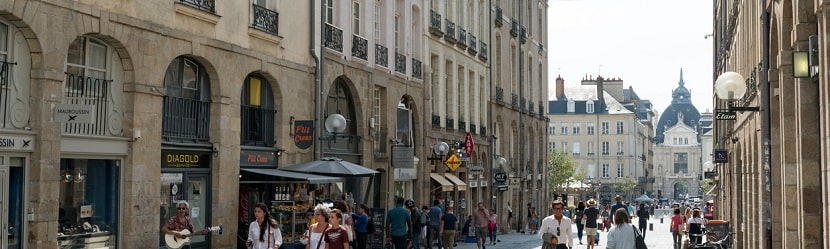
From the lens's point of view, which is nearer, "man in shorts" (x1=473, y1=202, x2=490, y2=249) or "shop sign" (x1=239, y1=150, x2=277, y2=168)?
"shop sign" (x1=239, y1=150, x2=277, y2=168)

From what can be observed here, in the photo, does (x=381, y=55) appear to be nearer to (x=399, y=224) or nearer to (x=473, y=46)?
(x=399, y=224)

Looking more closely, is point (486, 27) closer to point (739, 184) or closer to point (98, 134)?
point (739, 184)

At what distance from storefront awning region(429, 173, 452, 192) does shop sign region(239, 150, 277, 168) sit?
1185 cm

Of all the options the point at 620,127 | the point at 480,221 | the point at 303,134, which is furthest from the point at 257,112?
the point at 620,127

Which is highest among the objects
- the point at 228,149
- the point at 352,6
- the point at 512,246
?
the point at 352,6

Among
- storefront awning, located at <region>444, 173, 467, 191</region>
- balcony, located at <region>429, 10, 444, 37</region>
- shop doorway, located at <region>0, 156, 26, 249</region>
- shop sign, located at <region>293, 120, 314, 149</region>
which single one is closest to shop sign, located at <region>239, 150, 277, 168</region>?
shop sign, located at <region>293, 120, 314, 149</region>

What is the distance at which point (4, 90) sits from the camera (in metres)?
15.1


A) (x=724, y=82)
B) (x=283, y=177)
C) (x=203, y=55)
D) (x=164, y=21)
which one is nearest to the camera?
(x=724, y=82)

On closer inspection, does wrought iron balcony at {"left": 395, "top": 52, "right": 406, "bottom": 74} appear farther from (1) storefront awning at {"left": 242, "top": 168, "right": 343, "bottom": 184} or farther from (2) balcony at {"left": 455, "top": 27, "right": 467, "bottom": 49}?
(1) storefront awning at {"left": 242, "top": 168, "right": 343, "bottom": 184}

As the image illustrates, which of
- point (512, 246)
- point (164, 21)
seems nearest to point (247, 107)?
point (164, 21)

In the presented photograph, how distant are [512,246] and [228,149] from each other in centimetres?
1553

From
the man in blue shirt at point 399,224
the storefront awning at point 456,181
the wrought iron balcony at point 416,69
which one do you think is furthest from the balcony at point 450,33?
the man in blue shirt at point 399,224

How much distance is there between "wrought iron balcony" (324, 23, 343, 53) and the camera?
25.2 metres

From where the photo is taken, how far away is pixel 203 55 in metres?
19.8
